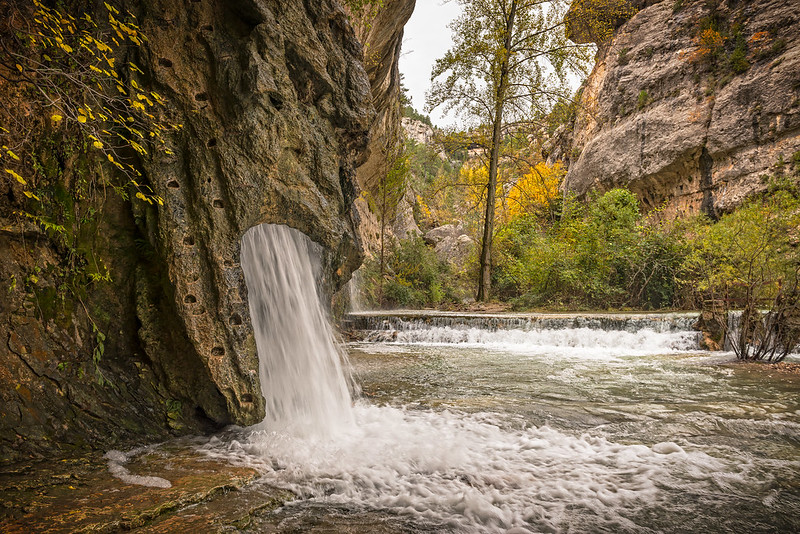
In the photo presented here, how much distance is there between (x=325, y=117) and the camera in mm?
4809

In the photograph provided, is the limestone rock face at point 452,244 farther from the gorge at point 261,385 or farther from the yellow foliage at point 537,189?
the gorge at point 261,385

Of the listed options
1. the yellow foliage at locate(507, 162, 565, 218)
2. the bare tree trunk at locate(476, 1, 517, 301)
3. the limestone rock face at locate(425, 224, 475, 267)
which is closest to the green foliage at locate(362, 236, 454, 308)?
the limestone rock face at locate(425, 224, 475, 267)

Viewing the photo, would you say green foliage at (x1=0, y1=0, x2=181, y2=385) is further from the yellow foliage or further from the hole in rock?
the yellow foliage

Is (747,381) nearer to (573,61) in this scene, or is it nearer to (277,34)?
(277,34)

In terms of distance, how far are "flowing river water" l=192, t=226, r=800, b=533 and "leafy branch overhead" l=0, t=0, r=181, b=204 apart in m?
1.52

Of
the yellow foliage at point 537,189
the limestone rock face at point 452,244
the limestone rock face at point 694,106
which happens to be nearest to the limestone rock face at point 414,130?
the limestone rock face at point 452,244

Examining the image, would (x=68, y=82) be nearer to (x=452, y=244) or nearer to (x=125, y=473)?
(x=125, y=473)

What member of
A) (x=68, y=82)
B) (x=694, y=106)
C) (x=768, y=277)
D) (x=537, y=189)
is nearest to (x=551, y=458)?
(x=68, y=82)

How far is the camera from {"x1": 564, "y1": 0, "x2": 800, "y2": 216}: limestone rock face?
15711 millimetres

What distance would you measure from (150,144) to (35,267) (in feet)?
4.09

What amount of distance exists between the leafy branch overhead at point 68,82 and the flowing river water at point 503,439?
1.52 metres

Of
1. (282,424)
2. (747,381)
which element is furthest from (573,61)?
(282,424)

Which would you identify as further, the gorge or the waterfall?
the waterfall

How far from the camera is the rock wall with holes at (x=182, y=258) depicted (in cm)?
292
